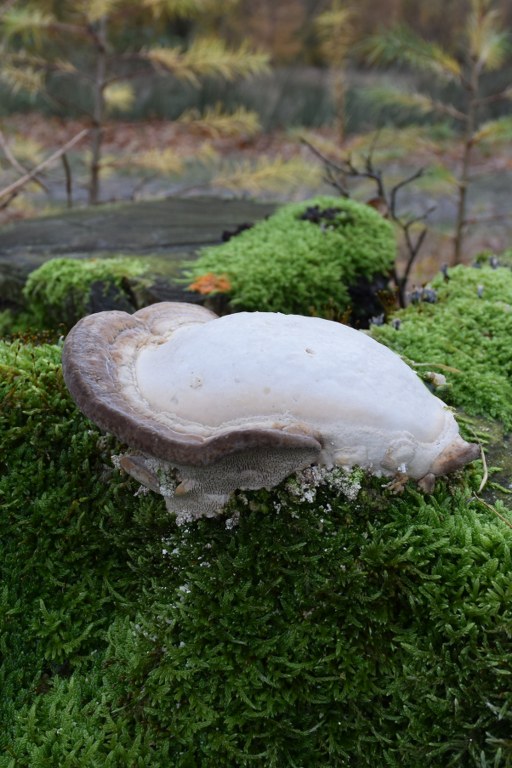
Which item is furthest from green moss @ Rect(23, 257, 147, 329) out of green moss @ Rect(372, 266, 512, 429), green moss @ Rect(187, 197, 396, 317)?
green moss @ Rect(372, 266, 512, 429)

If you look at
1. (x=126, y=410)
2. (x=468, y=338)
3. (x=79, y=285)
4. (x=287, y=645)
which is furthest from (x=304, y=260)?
(x=287, y=645)

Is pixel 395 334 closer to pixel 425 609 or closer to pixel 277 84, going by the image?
pixel 425 609

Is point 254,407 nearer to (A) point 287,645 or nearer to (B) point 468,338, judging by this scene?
(A) point 287,645

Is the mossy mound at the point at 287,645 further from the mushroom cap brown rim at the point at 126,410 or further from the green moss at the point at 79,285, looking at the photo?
the green moss at the point at 79,285

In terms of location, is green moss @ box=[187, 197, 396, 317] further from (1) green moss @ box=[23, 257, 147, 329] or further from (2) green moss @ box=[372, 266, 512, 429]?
(2) green moss @ box=[372, 266, 512, 429]

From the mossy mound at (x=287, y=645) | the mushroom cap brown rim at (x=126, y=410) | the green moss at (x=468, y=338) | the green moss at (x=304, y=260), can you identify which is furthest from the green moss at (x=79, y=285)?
the mossy mound at (x=287, y=645)

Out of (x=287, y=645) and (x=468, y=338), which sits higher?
(x=468, y=338)
